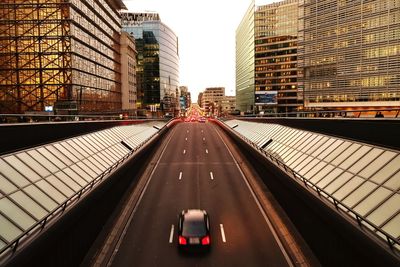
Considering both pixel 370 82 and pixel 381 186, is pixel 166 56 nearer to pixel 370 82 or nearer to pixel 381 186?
pixel 370 82

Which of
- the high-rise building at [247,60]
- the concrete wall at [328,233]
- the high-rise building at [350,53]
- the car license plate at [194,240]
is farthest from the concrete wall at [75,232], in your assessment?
the high-rise building at [247,60]

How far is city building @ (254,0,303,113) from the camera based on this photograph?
136000mm

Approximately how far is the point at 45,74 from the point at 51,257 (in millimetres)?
54371

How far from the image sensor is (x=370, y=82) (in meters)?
66.8

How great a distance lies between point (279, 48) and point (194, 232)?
13726 cm

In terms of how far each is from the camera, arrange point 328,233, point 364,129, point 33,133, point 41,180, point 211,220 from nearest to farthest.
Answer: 1. point 328,233
2. point 41,180
3. point 364,129
4. point 33,133
5. point 211,220

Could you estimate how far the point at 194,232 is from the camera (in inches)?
602

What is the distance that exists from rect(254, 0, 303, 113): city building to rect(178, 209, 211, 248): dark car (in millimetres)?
123644

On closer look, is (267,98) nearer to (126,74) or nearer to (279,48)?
(126,74)

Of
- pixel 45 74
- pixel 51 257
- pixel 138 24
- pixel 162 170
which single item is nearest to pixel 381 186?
pixel 51 257

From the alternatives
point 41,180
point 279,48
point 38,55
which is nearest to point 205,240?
point 41,180

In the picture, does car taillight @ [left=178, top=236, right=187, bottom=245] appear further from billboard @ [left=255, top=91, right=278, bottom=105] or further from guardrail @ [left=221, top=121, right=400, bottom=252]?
billboard @ [left=255, top=91, right=278, bottom=105]

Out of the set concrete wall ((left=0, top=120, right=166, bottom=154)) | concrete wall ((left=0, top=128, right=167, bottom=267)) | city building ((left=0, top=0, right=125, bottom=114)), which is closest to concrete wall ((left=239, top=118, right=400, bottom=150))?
concrete wall ((left=0, top=128, right=167, bottom=267))

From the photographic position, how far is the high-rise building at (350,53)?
6278cm
